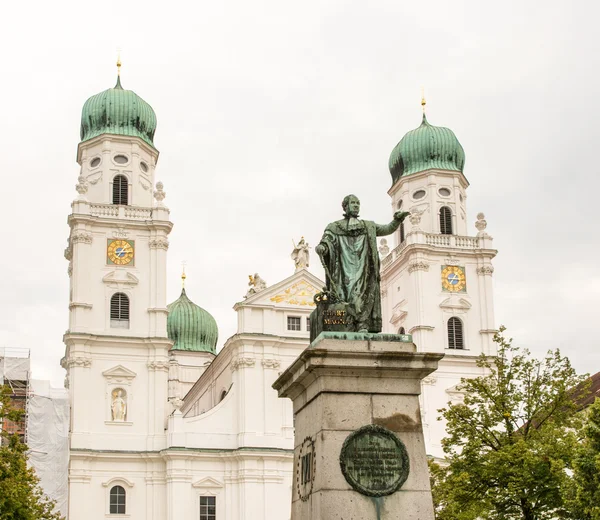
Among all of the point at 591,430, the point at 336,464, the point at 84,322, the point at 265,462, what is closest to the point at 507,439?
the point at 591,430

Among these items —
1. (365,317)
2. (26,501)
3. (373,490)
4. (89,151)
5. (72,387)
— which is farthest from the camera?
(89,151)

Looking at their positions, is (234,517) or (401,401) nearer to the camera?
Answer: (401,401)

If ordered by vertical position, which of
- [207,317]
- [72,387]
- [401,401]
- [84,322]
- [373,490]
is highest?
[207,317]

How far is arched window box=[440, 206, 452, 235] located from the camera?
5447 cm

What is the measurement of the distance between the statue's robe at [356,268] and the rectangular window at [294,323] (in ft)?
125

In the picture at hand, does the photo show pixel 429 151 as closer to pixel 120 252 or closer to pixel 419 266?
pixel 419 266

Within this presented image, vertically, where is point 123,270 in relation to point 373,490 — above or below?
above

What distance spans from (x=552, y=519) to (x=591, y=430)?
9.21 feet

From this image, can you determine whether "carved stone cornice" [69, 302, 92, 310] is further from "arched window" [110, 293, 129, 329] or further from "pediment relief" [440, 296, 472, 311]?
"pediment relief" [440, 296, 472, 311]

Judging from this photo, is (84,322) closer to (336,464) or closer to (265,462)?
(265,462)

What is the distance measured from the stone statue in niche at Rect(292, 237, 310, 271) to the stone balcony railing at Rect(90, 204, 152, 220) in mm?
7649

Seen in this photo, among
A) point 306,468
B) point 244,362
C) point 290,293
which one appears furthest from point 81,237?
point 306,468

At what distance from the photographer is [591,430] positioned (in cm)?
2483

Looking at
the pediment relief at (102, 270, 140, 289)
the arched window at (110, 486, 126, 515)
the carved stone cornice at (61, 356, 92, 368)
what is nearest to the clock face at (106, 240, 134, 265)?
the pediment relief at (102, 270, 140, 289)
